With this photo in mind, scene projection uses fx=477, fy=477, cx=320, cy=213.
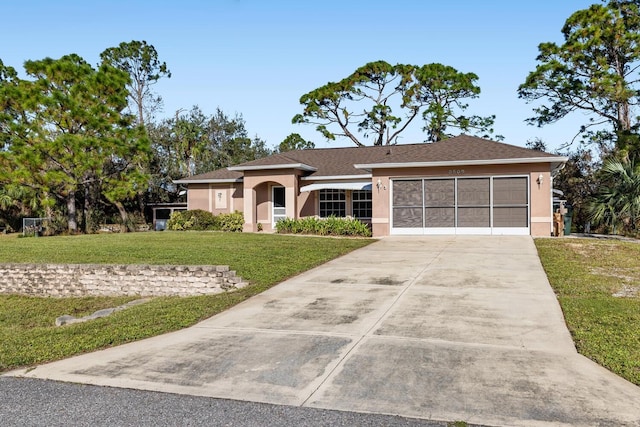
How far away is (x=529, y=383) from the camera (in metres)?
4.53

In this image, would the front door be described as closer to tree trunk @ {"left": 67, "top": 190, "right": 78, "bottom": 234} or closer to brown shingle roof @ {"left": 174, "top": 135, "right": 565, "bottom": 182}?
brown shingle roof @ {"left": 174, "top": 135, "right": 565, "bottom": 182}

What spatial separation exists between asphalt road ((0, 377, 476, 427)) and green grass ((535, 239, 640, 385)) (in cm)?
289

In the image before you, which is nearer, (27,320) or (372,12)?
(27,320)

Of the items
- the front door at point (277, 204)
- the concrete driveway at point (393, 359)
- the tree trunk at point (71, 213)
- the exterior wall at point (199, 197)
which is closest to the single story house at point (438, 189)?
the front door at point (277, 204)

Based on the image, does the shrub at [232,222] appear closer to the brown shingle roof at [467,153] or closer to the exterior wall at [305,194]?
the exterior wall at [305,194]

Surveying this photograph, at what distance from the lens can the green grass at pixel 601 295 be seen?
212 inches

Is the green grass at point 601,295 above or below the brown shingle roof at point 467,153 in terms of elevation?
below

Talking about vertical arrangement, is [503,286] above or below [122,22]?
below

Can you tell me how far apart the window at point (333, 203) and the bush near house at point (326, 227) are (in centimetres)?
266

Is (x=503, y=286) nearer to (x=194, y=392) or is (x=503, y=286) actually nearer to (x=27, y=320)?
(x=194, y=392)

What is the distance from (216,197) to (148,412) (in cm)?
2263

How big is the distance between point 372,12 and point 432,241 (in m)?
7.92

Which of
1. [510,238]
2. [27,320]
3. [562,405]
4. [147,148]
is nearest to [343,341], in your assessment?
[562,405]

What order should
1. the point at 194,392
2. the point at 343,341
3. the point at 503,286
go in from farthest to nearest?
the point at 503,286 → the point at 343,341 → the point at 194,392
